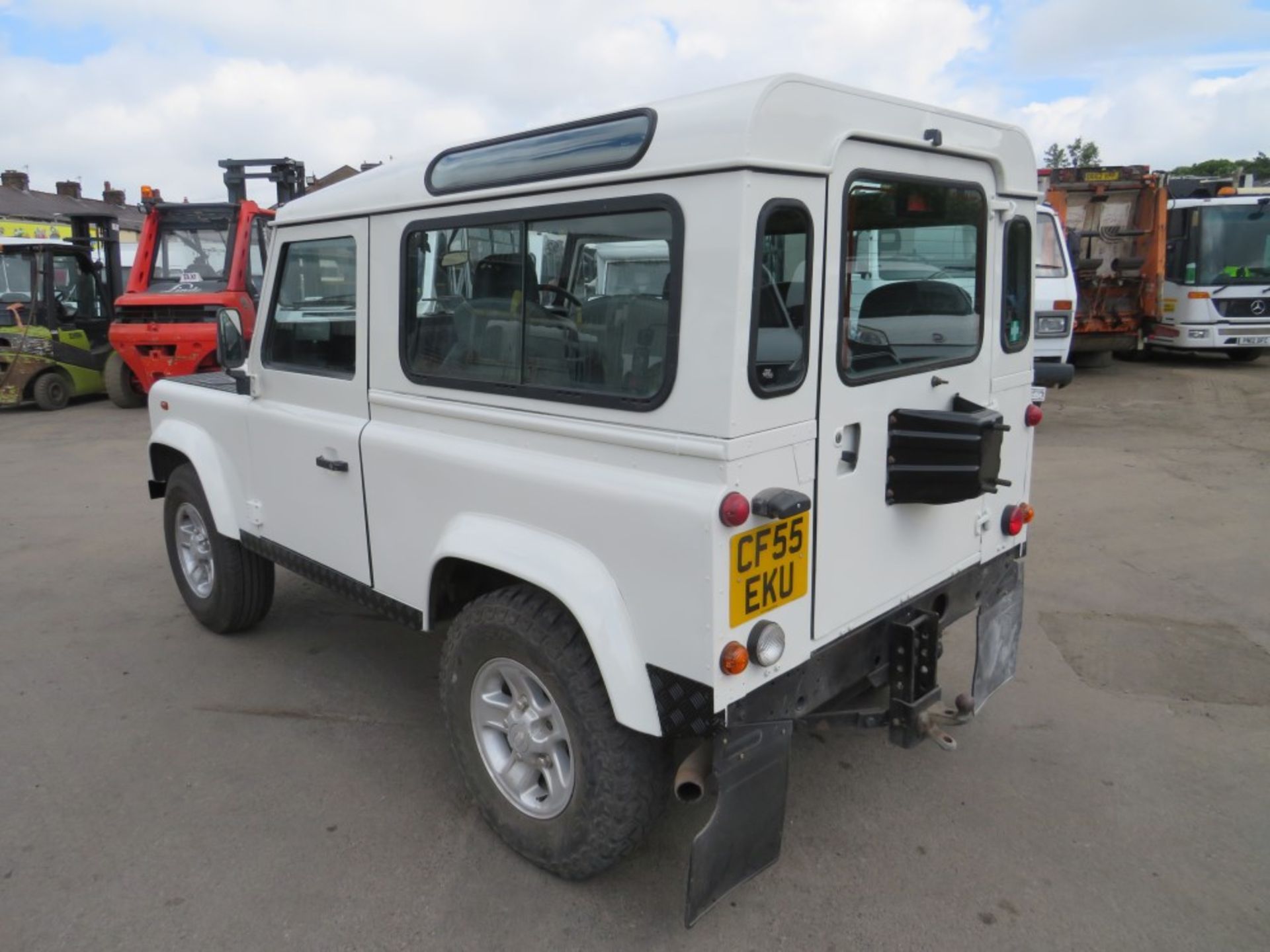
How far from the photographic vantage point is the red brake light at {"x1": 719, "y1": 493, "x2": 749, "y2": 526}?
2234 millimetres

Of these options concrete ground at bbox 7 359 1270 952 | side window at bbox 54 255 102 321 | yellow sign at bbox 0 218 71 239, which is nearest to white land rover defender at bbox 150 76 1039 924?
concrete ground at bbox 7 359 1270 952

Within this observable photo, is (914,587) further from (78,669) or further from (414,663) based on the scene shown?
(78,669)

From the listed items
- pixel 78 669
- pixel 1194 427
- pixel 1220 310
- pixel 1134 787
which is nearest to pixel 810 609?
pixel 1134 787

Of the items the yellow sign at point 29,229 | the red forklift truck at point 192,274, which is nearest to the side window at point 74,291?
the red forklift truck at point 192,274

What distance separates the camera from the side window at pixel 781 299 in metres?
2.27

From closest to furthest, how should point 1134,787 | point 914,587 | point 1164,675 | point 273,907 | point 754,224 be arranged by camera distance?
1. point 754,224
2. point 273,907
3. point 914,587
4. point 1134,787
5. point 1164,675

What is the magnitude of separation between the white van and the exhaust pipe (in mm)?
8449

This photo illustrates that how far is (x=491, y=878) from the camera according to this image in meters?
2.90

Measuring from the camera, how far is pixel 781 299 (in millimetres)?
2377

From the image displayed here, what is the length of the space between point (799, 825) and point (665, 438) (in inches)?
62.8

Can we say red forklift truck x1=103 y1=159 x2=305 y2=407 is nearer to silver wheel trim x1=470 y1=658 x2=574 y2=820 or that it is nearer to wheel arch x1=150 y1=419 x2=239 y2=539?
wheel arch x1=150 y1=419 x2=239 y2=539

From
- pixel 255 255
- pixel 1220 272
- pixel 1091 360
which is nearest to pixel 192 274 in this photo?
pixel 255 255

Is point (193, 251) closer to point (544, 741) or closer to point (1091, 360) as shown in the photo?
point (544, 741)

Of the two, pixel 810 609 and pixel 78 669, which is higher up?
pixel 810 609
